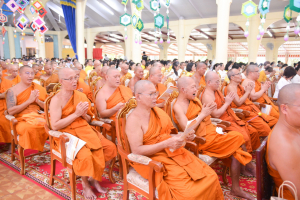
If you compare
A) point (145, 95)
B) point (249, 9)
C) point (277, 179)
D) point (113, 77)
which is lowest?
point (277, 179)

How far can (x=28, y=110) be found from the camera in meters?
3.28

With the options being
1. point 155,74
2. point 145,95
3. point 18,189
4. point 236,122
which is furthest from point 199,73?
point 18,189

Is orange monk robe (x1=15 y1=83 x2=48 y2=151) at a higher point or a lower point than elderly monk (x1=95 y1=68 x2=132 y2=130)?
lower

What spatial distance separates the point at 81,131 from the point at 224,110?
189cm

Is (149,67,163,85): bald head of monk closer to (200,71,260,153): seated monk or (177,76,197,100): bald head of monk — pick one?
(200,71,260,153): seated monk

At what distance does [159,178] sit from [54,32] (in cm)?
2470

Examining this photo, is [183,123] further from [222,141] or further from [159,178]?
[159,178]

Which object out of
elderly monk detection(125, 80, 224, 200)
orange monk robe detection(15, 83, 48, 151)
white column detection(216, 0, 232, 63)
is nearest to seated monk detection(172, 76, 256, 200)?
elderly monk detection(125, 80, 224, 200)

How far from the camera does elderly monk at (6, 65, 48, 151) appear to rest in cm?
292

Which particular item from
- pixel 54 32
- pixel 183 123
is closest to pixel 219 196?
pixel 183 123

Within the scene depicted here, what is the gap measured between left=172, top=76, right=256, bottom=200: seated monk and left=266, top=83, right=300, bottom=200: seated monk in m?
1.00

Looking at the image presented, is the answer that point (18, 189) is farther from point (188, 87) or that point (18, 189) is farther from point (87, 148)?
point (188, 87)

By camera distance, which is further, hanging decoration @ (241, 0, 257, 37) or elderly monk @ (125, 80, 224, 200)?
hanging decoration @ (241, 0, 257, 37)

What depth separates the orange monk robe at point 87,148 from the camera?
223cm
